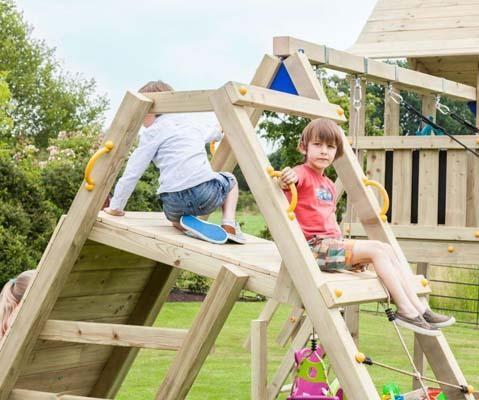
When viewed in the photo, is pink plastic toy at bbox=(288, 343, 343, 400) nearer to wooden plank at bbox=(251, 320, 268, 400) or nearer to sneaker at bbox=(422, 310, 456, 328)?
wooden plank at bbox=(251, 320, 268, 400)

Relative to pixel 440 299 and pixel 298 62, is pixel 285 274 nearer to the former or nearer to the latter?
pixel 298 62

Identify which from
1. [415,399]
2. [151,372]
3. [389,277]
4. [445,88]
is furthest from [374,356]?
[389,277]

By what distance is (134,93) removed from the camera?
510 centimetres

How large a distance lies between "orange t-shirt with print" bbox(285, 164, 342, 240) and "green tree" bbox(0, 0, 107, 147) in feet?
99.0

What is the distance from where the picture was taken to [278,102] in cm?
465

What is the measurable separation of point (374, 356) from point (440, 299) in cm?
444

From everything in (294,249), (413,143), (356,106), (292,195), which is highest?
(413,143)

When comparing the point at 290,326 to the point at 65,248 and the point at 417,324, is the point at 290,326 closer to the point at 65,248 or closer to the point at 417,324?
the point at 65,248

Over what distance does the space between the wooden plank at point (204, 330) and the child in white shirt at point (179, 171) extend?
1.87 feet

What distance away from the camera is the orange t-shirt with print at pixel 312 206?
4836 mm

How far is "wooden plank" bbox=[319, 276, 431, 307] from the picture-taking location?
4223 mm

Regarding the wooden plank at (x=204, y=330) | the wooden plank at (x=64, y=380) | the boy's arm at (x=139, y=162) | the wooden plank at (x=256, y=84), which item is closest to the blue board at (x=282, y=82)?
the wooden plank at (x=256, y=84)

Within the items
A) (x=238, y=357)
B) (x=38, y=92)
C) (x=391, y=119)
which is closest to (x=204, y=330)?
(x=391, y=119)

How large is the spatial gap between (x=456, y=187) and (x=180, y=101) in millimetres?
4176
